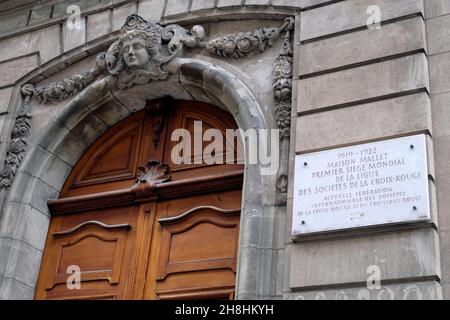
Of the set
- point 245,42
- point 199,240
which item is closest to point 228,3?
point 245,42

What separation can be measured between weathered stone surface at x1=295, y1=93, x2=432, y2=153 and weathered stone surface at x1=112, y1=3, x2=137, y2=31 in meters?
3.44

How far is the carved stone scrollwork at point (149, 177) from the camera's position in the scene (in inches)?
358

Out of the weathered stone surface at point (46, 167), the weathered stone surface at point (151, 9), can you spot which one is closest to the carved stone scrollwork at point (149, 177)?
the weathered stone surface at point (46, 167)

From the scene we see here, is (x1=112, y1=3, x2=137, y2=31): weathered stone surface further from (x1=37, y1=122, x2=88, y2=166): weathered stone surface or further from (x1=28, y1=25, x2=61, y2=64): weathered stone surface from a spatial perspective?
(x1=37, y1=122, x2=88, y2=166): weathered stone surface

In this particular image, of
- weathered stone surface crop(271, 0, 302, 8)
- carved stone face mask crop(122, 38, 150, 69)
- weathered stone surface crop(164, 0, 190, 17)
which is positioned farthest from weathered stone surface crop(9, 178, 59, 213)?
weathered stone surface crop(271, 0, 302, 8)

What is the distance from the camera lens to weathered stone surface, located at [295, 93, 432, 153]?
282 inches

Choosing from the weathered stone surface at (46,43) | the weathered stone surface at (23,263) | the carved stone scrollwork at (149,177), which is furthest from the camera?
the weathered stone surface at (46,43)

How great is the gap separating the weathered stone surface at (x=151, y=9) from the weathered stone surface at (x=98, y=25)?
1.70 feet

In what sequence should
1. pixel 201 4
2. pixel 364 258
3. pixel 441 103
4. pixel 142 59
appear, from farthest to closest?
pixel 201 4 < pixel 142 59 < pixel 441 103 < pixel 364 258

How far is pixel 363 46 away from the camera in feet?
25.9

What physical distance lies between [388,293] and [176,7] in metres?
5.01

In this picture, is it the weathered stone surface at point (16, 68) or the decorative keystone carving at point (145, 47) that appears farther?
the weathered stone surface at point (16, 68)

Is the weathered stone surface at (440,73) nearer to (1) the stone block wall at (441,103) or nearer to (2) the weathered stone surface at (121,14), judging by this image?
(1) the stone block wall at (441,103)

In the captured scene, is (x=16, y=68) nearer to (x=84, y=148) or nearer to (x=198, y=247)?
(x=84, y=148)
